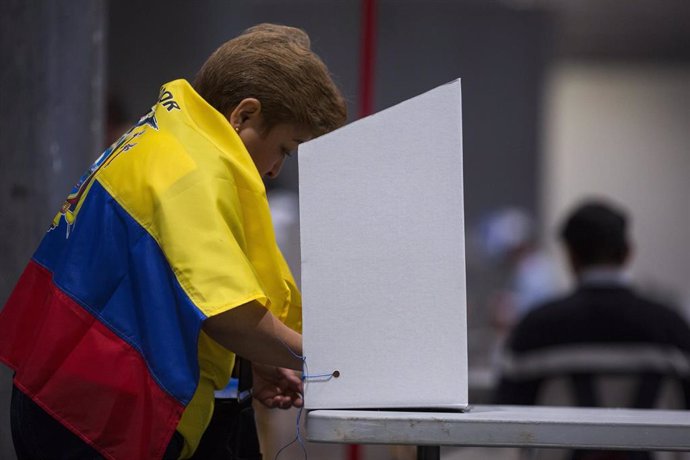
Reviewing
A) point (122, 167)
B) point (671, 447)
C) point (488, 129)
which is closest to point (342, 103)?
point (122, 167)

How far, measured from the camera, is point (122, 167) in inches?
72.1

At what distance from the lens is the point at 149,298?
5.73 ft

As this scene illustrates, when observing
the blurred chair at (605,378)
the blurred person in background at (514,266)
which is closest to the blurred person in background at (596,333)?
the blurred chair at (605,378)

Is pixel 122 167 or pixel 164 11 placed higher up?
pixel 164 11

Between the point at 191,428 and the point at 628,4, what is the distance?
1663 cm

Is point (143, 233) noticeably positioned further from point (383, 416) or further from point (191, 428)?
point (383, 416)

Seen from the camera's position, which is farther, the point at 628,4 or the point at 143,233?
the point at 628,4

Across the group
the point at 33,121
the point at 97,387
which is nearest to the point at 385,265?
the point at 97,387

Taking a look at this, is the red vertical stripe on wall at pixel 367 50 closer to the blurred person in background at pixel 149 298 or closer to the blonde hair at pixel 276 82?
the blonde hair at pixel 276 82

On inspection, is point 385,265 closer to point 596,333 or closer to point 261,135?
point 261,135

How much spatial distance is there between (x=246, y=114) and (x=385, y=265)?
14.6 inches

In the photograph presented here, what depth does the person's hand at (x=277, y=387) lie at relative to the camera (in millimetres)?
2205

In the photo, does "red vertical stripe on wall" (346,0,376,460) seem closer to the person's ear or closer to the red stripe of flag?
the person's ear

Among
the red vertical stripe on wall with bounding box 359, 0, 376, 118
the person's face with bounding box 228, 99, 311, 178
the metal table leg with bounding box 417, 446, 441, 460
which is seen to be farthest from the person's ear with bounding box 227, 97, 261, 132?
the red vertical stripe on wall with bounding box 359, 0, 376, 118
